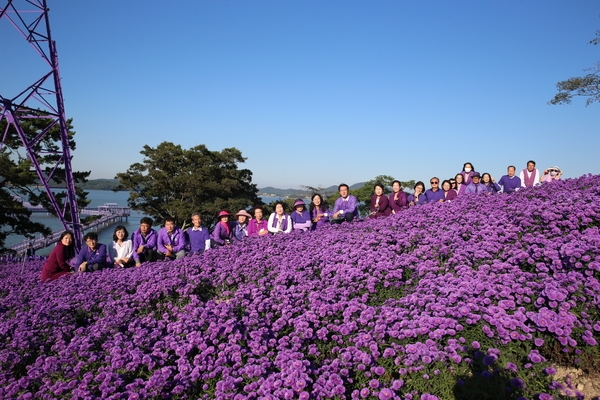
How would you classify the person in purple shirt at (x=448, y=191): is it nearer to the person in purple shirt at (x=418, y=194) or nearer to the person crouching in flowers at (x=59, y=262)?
the person in purple shirt at (x=418, y=194)

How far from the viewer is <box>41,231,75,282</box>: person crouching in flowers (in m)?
7.03

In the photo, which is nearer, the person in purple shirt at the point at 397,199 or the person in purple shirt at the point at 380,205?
the person in purple shirt at the point at 380,205

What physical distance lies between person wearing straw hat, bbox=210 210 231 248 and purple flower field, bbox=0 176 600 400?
304 centimetres

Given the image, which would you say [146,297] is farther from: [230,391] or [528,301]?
[528,301]

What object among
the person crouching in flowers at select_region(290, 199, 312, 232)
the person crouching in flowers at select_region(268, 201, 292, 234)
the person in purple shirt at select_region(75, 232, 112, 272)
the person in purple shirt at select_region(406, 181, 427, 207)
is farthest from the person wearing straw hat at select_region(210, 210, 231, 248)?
the person in purple shirt at select_region(406, 181, 427, 207)

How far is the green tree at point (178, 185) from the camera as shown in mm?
34250

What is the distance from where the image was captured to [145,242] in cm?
791

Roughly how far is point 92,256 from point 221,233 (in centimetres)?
232

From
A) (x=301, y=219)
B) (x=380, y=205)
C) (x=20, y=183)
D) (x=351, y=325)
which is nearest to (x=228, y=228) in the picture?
(x=301, y=219)

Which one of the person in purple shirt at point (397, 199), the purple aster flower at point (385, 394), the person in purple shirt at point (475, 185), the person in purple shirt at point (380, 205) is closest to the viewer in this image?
the purple aster flower at point (385, 394)

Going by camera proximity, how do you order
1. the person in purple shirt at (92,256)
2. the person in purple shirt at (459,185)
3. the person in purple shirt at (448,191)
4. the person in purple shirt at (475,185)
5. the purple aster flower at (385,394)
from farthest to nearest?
the person in purple shirt at (459,185) → the person in purple shirt at (475,185) → the person in purple shirt at (448,191) → the person in purple shirt at (92,256) → the purple aster flower at (385,394)

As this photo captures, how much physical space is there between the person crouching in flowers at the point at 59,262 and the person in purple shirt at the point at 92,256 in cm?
23

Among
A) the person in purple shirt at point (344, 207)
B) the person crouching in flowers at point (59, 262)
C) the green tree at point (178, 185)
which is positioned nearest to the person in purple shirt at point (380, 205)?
the person in purple shirt at point (344, 207)

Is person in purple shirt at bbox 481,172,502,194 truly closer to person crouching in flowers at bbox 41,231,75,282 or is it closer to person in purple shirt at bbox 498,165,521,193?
person in purple shirt at bbox 498,165,521,193
